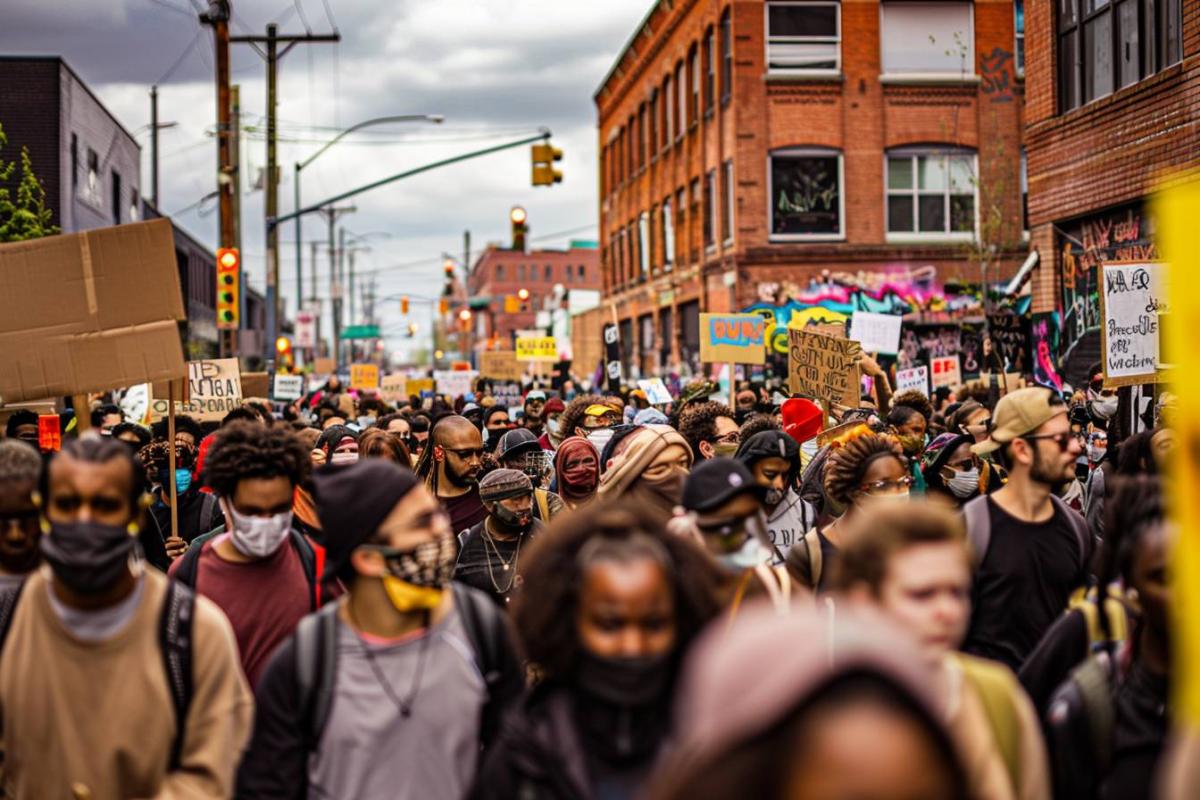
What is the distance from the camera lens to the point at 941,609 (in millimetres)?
3318

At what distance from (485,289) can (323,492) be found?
151 meters

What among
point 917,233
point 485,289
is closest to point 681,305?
point 917,233

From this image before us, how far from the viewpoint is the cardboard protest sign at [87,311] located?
296 inches

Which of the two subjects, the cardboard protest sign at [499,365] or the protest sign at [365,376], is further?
the protest sign at [365,376]

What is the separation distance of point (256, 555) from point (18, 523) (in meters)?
0.89

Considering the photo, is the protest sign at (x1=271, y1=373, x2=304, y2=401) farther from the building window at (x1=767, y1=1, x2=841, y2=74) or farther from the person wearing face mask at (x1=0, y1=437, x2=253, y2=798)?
the person wearing face mask at (x1=0, y1=437, x2=253, y2=798)

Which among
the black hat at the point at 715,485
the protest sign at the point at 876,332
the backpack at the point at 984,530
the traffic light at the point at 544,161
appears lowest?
the backpack at the point at 984,530

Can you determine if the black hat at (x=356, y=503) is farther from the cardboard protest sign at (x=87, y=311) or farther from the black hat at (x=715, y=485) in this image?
the cardboard protest sign at (x=87, y=311)

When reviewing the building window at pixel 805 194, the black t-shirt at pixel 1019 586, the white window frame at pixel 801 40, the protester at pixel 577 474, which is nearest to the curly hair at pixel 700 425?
the protester at pixel 577 474

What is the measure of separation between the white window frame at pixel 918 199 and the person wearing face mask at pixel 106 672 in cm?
3058

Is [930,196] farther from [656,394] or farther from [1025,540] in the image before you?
[1025,540]

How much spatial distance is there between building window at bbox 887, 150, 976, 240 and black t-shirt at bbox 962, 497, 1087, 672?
28.6 metres

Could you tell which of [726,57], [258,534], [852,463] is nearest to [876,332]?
[852,463]

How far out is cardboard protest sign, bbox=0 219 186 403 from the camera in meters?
7.53
